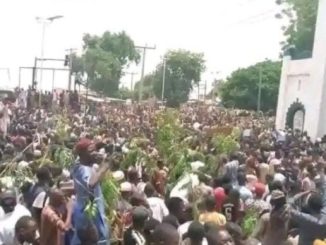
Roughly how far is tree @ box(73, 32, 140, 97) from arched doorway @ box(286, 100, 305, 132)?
4369 centimetres

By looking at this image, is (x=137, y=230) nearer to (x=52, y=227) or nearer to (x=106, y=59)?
(x=52, y=227)

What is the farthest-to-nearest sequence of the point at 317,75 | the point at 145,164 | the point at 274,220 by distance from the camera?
1. the point at 317,75
2. the point at 145,164
3. the point at 274,220

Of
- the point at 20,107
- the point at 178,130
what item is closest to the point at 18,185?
the point at 178,130

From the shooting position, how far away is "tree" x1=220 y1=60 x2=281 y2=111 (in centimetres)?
6300

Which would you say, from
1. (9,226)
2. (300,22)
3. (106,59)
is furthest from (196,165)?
(106,59)

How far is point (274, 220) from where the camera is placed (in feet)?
→ 23.5

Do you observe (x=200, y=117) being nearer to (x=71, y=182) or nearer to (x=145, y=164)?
(x=145, y=164)

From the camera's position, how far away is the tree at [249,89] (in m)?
63.0

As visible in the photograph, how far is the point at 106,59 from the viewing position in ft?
259

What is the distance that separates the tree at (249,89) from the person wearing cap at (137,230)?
56.2 meters

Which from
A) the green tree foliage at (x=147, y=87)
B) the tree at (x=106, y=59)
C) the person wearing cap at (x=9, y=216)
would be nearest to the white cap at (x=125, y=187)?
the person wearing cap at (x=9, y=216)

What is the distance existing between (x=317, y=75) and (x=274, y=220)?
89.6ft

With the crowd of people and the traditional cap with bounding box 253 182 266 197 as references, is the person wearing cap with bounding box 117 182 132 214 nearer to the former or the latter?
the crowd of people

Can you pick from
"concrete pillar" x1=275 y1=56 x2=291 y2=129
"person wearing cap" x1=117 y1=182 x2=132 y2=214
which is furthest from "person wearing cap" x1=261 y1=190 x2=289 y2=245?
"concrete pillar" x1=275 y1=56 x2=291 y2=129
